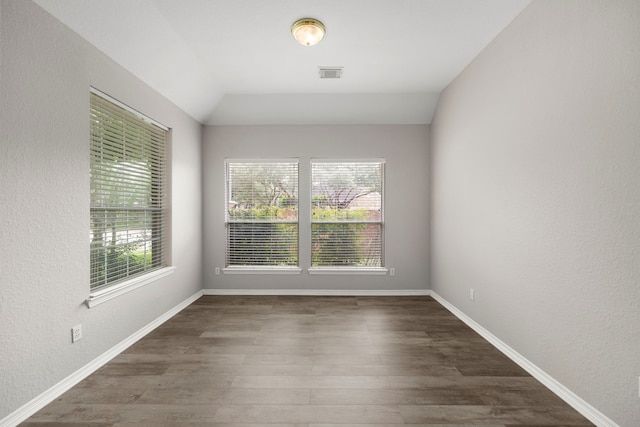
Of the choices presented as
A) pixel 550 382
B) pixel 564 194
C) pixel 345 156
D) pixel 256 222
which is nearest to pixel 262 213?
pixel 256 222

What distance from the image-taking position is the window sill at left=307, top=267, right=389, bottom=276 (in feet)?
15.2

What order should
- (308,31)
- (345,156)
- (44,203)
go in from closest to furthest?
(44,203), (308,31), (345,156)

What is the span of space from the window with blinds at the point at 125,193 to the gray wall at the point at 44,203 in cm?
18

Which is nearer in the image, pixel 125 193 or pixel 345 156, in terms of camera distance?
pixel 125 193

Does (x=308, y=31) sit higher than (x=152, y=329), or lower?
higher

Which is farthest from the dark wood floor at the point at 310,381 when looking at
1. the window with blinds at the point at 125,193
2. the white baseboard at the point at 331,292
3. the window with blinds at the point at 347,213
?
the window with blinds at the point at 347,213

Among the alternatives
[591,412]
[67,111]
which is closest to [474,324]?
[591,412]

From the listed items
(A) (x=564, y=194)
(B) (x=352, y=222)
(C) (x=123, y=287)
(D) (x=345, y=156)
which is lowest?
(C) (x=123, y=287)

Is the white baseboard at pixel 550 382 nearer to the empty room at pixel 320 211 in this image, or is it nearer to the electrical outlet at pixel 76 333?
the empty room at pixel 320 211

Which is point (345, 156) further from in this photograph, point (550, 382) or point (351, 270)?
point (550, 382)

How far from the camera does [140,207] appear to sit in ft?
10.4

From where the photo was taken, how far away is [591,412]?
1853 mm

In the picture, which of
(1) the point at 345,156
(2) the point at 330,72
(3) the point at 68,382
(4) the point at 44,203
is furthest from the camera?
(1) the point at 345,156

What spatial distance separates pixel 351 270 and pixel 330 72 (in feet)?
8.93
